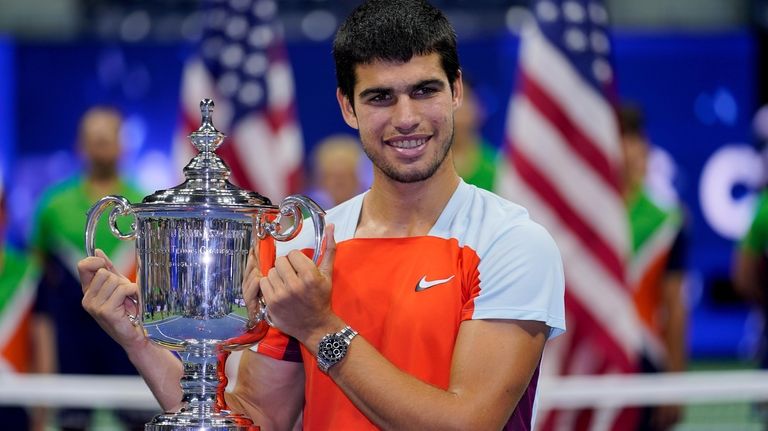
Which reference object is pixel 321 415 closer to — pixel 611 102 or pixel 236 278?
pixel 236 278

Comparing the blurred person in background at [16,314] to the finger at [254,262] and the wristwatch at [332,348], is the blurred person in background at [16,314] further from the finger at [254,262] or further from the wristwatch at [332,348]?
the wristwatch at [332,348]

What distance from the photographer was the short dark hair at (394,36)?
2297mm

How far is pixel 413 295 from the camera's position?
2316mm

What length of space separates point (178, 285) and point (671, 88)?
10703 mm

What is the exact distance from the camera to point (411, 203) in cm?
246

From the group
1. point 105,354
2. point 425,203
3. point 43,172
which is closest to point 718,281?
point 43,172

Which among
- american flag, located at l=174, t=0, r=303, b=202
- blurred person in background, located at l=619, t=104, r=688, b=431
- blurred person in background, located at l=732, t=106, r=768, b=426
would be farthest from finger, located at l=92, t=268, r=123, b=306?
blurred person in background, located at l=732, t=106, r=768, b=426

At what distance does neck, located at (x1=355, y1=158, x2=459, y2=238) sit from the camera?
245cm

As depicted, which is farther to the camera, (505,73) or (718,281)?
(718,281)

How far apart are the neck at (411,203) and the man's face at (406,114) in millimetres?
79

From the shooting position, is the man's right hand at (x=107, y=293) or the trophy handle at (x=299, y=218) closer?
the trophy handle at (x=299, y=218)

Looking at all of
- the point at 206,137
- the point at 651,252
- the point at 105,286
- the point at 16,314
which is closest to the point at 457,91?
the point at 206,137

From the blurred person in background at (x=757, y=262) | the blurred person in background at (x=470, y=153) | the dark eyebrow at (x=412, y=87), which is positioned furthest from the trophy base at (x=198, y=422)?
the blurred person in background at (x=757, y=262)

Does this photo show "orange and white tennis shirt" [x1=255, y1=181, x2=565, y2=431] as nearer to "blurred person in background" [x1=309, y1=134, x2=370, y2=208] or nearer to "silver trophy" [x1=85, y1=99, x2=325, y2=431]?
"silver trophy" [x1=85, y1=99, x2=325, y2=431]
